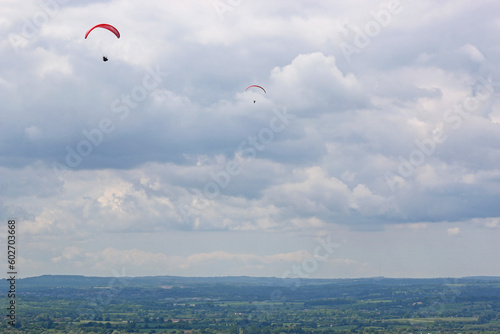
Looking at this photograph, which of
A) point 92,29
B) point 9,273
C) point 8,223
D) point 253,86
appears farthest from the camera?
point 253,86

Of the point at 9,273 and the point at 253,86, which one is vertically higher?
the point at 253,86

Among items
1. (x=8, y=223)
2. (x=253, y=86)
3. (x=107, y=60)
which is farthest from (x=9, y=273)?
(x=253, y=86)

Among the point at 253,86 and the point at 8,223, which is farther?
the point at 253,86

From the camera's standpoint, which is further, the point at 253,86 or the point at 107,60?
the point at 253,86

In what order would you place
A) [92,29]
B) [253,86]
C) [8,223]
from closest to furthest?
[92,29] < [8,223] < [253,86]

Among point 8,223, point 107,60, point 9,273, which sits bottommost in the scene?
point 9,273

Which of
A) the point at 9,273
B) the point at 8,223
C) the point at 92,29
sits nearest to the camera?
the point at 92,29

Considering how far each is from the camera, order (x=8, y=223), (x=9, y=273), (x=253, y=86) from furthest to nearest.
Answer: (x=253, y=86) < (x=9, y=273) < (x=8, y=223)

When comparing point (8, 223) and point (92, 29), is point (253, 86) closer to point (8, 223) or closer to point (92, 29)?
point (92, 29)

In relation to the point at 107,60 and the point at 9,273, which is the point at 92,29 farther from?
the point at 9,273

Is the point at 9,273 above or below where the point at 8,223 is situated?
below

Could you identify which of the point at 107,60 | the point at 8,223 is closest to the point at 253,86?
the point at 107,60
